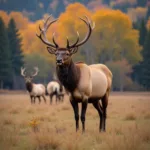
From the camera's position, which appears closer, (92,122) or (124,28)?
(92,122)

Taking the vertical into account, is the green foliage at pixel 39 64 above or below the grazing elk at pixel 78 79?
below

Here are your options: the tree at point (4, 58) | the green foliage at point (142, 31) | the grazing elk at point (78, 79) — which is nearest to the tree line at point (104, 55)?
the tree at point (4, 58)

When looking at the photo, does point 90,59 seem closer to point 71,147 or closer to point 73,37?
point 73,37

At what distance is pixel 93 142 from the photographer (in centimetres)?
949

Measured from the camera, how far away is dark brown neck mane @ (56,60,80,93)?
1086cm

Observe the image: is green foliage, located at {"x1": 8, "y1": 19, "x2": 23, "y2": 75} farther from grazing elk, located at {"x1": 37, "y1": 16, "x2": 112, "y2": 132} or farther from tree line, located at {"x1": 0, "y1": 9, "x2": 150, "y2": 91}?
grazing elk, located at {"x1": 37, "y1": 16, "x2": 112, "y2": 132}

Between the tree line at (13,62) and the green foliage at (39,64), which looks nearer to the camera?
the tree line at (13,62)

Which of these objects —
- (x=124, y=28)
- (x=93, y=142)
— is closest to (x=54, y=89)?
(x=93, y=142)

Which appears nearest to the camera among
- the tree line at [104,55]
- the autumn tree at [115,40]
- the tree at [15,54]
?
the tree line at [104,55]

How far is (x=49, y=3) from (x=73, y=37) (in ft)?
214

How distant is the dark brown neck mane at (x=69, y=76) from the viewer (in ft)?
35.6

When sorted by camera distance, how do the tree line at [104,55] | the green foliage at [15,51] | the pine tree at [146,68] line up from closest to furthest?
the pine tree at [146,68], the tree line at [104,55], the green foliage at [15,51]

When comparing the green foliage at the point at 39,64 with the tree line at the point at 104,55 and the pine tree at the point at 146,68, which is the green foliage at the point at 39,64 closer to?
the tree line at the point at 104,55

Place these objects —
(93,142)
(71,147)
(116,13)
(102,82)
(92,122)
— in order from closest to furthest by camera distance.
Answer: (71,147) < (93,142) < (102,82) < (92,122) < (116,13)
